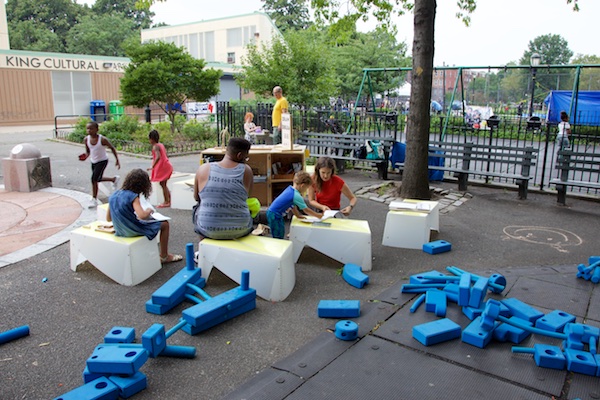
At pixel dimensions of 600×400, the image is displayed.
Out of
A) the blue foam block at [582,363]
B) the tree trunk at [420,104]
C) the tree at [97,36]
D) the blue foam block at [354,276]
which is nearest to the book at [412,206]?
the blue foam block at [354,276]

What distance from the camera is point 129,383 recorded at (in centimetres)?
319

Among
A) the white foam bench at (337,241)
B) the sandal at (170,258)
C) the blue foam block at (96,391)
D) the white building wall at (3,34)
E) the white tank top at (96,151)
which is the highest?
the white building wall at (3,34)

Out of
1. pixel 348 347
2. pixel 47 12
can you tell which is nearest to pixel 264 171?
pixel 348 347

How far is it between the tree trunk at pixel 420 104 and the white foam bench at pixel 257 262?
177 inches

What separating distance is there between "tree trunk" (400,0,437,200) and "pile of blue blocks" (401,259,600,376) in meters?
4.27

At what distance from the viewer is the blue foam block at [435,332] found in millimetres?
3877

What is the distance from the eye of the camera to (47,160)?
33.4ft

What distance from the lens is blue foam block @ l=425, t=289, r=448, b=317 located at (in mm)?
4418

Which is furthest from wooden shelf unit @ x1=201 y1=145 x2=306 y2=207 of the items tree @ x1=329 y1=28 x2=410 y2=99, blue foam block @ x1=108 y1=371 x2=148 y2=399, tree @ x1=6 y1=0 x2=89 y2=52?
tree @ x1=6 y1=0 x2=89 y2=52

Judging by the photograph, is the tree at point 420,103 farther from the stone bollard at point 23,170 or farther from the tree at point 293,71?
the tree at point 293,71

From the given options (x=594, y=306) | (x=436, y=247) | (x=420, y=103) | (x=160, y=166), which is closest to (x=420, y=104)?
(x=420, y=103)

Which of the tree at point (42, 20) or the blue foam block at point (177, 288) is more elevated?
the tree at point (42, 20)

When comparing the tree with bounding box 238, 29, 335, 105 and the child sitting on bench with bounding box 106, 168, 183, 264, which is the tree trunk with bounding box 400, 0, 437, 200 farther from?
the tree with bounding box 238, 29, 335, 105

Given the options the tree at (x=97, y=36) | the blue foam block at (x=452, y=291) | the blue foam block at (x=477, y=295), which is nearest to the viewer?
the blue foam block at (x=477, y=295)
